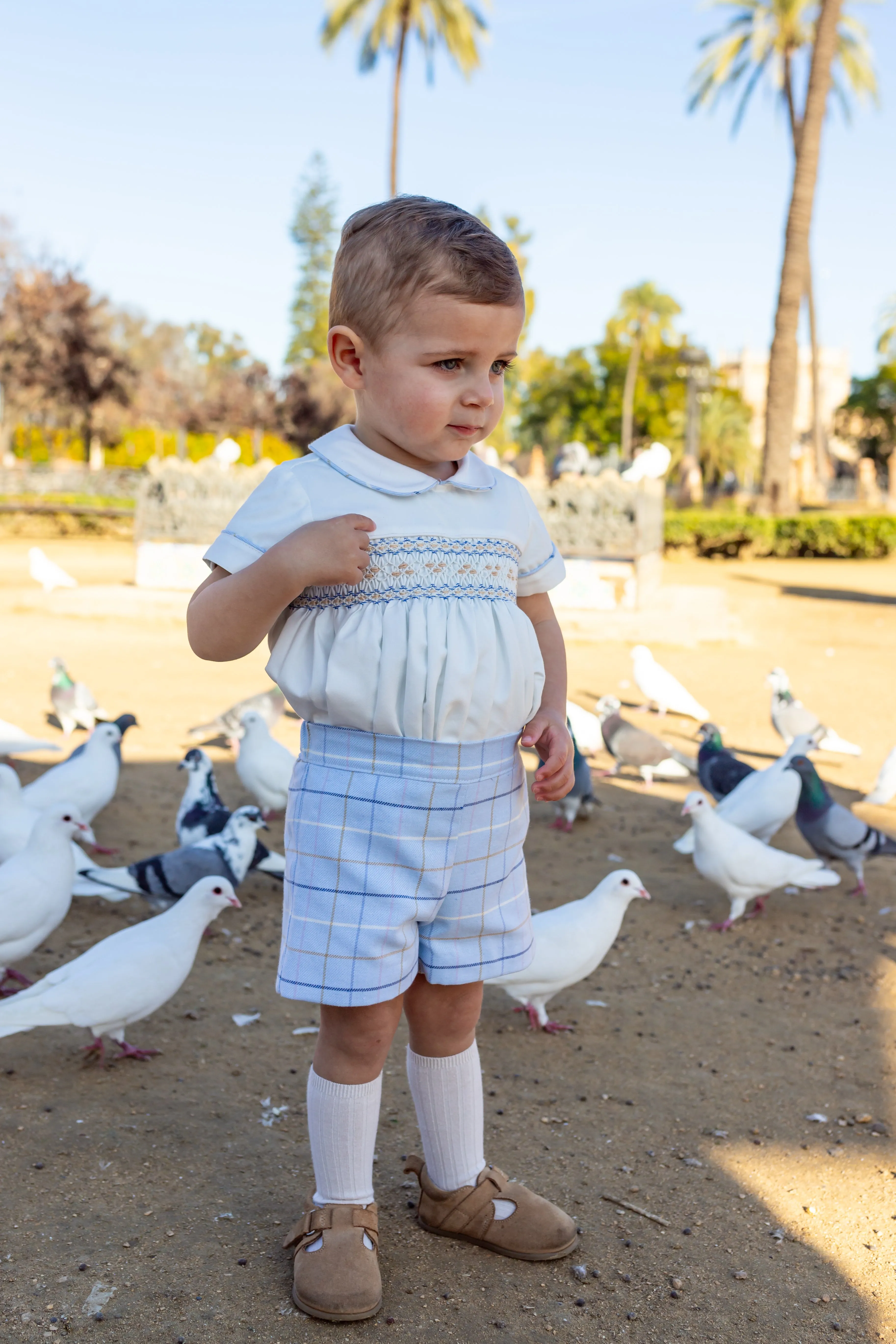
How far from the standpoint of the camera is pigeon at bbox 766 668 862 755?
643 centimetres

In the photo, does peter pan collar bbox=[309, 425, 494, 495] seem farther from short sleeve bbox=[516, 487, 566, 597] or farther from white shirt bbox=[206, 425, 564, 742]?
short sleeve bbox=[516, 487, 566, 597]

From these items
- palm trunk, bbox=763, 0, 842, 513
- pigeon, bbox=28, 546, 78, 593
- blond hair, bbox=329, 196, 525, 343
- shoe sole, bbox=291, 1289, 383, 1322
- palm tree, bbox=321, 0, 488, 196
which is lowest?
shoe sole, bbox=291, 1289, 383, 1322

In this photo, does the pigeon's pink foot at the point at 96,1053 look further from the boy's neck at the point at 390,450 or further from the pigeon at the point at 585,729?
the pigeon at the point at 585,729

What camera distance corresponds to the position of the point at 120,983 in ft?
9.61

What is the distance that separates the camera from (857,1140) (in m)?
2.81

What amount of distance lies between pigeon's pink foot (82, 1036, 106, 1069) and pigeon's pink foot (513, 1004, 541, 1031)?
1.29 metres

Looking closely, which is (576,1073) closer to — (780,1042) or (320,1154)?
(780,1042)

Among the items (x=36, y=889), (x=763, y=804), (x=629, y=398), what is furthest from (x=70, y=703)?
(x=629, y=398)

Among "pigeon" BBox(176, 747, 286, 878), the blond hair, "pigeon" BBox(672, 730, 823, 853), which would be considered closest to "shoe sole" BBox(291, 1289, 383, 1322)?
the blond hair

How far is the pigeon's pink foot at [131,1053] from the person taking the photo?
3.06m

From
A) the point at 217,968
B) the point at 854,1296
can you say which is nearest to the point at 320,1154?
the point at 854,1296

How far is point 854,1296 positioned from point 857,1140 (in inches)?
27.2

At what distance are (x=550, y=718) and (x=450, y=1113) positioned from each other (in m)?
0.79

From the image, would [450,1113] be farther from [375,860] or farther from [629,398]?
[629,398]
